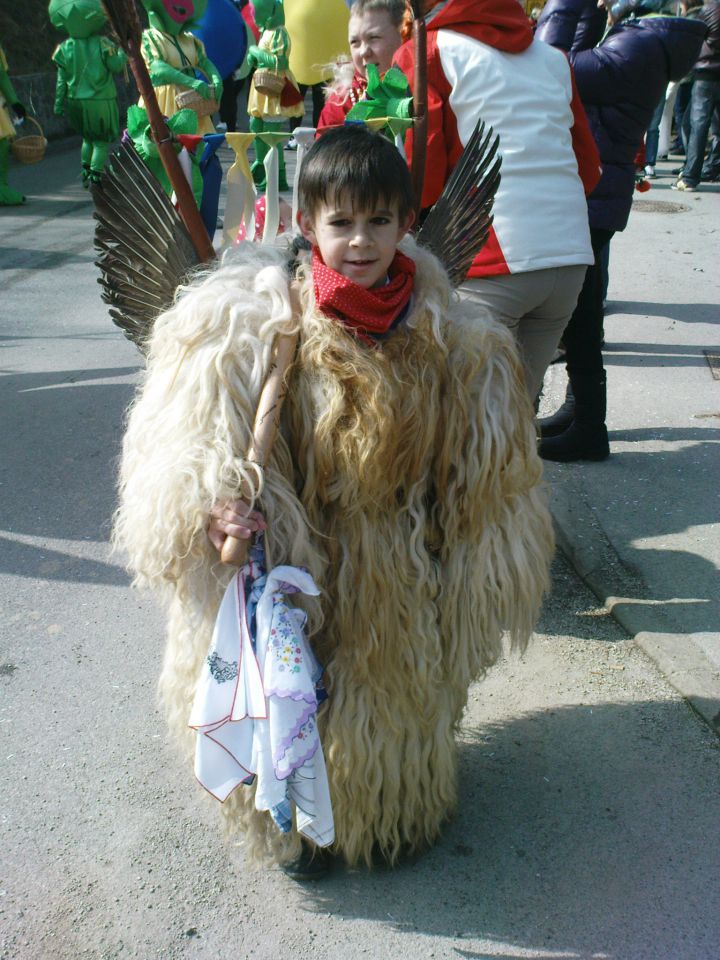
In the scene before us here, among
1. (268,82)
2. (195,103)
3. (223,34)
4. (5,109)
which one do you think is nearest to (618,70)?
(195,103)

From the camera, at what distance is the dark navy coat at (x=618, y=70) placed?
3.99 metres

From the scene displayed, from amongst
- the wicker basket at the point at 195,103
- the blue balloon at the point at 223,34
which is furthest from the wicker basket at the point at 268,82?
the wicker basket at the point at 195,103

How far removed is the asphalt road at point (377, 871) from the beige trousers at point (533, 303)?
2.81ft

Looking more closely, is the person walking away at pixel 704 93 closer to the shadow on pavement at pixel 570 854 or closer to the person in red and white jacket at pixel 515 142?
the person in red and white jacket at pixel 515 142

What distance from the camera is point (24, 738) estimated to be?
2750 millimetres

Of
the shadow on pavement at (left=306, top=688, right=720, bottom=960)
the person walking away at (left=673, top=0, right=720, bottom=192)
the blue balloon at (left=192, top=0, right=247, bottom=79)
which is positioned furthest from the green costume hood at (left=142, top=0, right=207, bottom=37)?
the person walking away at (left=673, top=0, right=720, bottom=192)

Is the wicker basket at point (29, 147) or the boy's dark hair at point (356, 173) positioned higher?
the boy's dark hair at point (356, 173)

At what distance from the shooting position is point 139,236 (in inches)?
85.5

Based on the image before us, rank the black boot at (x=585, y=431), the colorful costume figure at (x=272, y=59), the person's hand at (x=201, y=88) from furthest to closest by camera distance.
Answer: the colorful costume figure at (x=272, y=59), the person's hand at (x=201, y=88), the black boot at (x=585, y=431)

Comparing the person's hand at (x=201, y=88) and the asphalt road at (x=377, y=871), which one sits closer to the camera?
the asphalt road at (x=377, y=871)

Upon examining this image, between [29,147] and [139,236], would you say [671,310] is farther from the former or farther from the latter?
[29,147]

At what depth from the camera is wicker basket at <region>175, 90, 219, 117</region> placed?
574cm

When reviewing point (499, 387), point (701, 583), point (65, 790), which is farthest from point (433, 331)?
point (701, 583)

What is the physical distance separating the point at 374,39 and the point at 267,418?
2213mm
